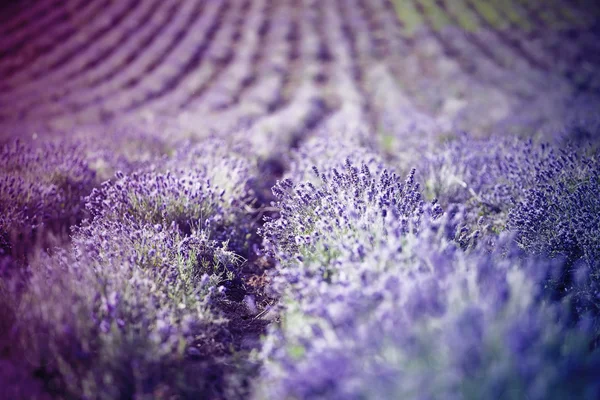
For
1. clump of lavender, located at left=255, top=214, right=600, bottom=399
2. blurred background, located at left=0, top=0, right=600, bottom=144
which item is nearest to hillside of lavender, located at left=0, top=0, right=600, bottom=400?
clump of lavender, located at left=255, top=214, right=600, bottom=399

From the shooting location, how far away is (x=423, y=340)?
3.84ft

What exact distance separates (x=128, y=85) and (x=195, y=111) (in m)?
2.51

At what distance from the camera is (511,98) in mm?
7480

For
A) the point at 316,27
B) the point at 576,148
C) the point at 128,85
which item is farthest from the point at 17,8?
the point at 576,148

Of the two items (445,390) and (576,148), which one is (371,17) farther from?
(445,390)

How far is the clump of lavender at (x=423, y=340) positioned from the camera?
42.4 inches

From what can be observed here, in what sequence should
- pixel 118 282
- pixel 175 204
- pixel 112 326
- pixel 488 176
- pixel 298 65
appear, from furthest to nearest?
pixel 298 65
pixel 488 176
pixel 175 204
pixel 118 282
pixel 112 326

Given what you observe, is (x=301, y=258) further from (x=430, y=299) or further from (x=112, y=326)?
(x=112, y=326)

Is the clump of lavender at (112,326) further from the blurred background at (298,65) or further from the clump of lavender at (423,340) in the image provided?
the blurred background at (298,65)

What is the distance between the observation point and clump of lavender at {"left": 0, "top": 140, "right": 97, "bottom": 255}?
2412 millimetres

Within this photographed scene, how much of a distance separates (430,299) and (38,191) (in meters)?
2.74

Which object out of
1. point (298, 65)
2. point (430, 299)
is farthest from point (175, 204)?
point (298, 65)

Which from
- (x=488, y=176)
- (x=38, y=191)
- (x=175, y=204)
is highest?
(x=38, y=191)

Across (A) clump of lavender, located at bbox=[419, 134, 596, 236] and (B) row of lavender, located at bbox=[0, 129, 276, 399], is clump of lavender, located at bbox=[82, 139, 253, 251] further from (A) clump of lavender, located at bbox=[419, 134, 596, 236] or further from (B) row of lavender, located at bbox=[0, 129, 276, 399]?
(A) clump of lavender, located at bbox=[419, 134, 596, 236]
